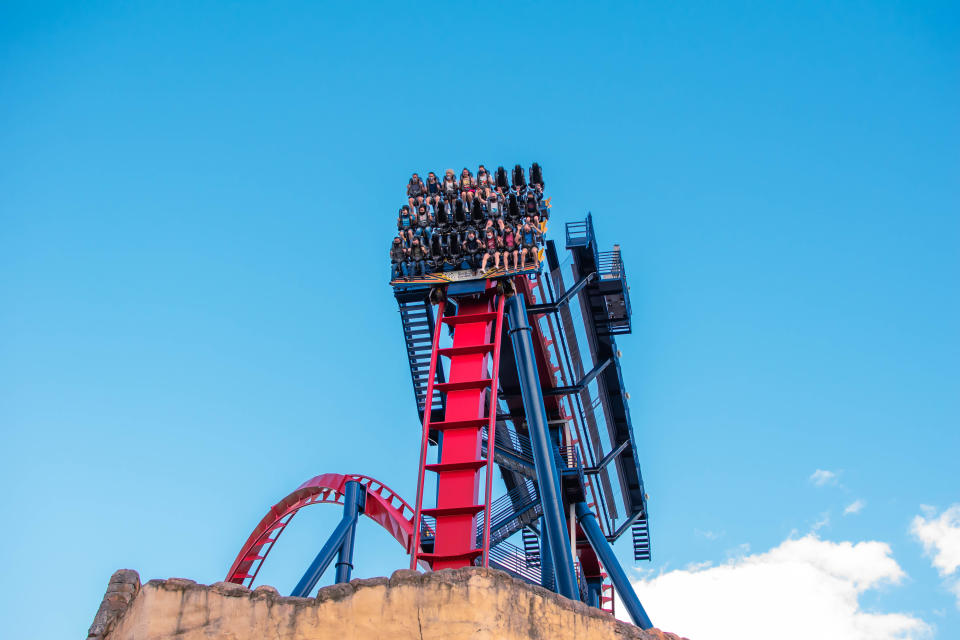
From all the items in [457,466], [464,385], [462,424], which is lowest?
[457,466]

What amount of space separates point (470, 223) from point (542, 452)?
5721 millimetres

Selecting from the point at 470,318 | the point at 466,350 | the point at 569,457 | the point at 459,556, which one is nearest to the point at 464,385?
the point at 466,350

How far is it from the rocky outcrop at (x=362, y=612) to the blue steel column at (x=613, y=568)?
32.4ft

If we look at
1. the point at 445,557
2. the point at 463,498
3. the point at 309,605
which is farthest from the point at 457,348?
the point at 309,605

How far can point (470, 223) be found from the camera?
23.2 metres

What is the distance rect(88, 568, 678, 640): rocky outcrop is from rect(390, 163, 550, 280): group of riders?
14.6 m

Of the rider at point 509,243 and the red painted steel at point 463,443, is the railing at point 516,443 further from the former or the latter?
the rider at point 509,243

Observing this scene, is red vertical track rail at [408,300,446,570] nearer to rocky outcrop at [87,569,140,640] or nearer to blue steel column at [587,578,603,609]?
blue steel column at [587,578,603,609]

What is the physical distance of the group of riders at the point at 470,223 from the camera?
22609 millimetres

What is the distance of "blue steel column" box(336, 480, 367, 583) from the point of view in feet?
74.5

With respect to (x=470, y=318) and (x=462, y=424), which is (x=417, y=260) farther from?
(x=462, y=424)

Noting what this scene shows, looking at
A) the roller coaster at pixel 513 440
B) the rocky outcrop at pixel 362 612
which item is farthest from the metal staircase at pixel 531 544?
the rocky outcrop at pixel 362 612

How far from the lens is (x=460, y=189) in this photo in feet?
77.2

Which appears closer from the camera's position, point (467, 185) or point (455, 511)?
point (455, 511)
